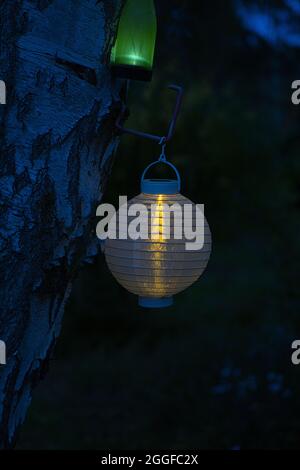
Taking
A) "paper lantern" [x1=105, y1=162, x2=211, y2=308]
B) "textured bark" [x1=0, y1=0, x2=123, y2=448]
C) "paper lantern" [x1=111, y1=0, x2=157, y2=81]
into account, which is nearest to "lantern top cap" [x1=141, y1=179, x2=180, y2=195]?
"paper lantern" [x1=105, y1=162, x2=211, y2=308]

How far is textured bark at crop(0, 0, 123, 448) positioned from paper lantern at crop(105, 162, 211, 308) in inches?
5.5

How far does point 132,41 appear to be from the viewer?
213cm

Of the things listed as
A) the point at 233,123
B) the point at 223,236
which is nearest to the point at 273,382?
the point at 223,236

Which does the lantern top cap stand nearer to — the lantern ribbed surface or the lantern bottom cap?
the lantern ribbed surface

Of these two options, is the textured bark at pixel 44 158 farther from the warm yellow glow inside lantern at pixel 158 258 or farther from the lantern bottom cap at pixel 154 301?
the lantern bottom cap at pixel 154 301

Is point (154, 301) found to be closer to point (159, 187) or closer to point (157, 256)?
point (157, 256)

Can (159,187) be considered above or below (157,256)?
above

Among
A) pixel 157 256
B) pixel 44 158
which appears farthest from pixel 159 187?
pixel 44 158

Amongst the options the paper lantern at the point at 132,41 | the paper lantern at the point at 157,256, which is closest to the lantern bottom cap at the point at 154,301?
the paper lantern at the point at 157,256

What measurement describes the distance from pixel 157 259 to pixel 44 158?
47 centimetres

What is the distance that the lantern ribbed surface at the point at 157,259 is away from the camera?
2084 millimetres
